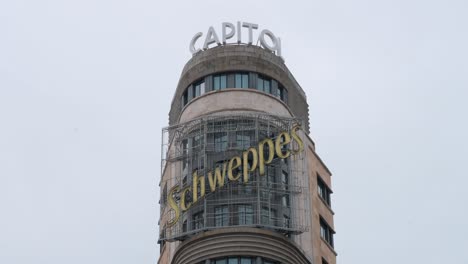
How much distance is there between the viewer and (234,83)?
3866 inches

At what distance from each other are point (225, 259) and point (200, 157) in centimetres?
966

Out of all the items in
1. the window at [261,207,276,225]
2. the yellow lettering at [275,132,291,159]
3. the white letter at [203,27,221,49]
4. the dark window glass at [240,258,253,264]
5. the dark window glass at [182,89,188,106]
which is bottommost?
the dark window glass at [240,258,253,264]

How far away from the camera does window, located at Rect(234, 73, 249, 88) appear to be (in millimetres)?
98250

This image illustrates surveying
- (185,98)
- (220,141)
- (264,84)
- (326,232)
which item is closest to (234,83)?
(264,84)

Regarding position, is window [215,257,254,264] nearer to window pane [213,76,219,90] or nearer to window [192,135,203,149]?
window [192,135,203,149]

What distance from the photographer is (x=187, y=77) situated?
101 m

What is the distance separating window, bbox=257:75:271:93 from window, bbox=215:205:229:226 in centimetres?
1303

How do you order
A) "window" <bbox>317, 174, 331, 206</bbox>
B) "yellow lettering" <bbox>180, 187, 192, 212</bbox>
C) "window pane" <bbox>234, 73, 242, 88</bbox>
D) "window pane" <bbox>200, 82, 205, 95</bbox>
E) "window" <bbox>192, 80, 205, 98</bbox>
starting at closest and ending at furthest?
1. "yellow lettering" <bbox>180, 187, 192, 212</bbox>
2. "window pane" <bbox>234, 73, 242, 88</bbox>
3. "window pane" <bbox>200, 82, 205, 95</bbox>
4. "window" <bbox>192, 80, 205, 98</bbox>
5. "window" <bbox>317, 174, 331, 206</bbox>

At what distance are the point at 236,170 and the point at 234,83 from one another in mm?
9883

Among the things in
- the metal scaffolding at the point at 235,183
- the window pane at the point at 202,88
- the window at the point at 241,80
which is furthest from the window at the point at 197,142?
the window at the point at 241,80

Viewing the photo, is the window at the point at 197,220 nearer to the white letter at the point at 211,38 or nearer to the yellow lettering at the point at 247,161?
the yellow lettering at the point at 247,161

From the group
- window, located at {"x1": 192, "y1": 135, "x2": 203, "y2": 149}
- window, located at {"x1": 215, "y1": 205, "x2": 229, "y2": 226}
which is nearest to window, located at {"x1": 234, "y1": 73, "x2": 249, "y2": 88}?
window, located at {"x1": 192, "y1": 135, "x2": 203, "y2": 149}

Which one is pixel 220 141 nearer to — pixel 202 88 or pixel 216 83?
pixel 216 83

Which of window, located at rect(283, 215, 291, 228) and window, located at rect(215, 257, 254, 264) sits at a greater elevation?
window, located at rect(283, 215, 291, 228)
